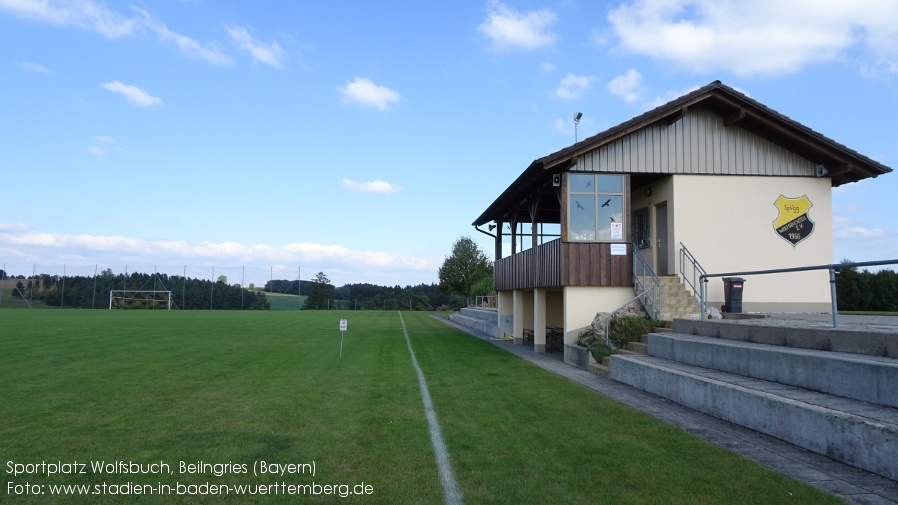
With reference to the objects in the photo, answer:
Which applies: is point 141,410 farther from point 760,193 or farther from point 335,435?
point 760,193

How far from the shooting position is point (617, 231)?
16953 mm

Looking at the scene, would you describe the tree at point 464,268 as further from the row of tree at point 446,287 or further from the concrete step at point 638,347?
the concrete step at point 638,347

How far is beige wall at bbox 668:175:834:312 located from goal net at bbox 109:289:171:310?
59424 millimetres

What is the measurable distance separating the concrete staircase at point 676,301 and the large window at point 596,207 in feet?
5.69

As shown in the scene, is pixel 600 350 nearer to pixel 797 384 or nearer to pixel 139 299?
pixel 797 384

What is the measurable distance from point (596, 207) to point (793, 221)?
18.1 feet

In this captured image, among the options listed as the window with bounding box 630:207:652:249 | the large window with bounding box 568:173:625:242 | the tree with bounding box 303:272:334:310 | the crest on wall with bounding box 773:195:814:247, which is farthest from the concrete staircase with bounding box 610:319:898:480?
the tree with bounding box 303:272:334:310

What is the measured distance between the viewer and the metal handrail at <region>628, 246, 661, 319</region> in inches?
620

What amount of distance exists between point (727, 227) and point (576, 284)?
452 cm

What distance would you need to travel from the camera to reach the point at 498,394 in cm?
1080

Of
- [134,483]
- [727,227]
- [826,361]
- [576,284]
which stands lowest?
[134,483]

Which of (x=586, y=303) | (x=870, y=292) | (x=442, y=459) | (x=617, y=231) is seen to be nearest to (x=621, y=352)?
(x=586, y=303)

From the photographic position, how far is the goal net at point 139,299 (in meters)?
64.9

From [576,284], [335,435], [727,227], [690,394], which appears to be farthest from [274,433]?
[727,227]
